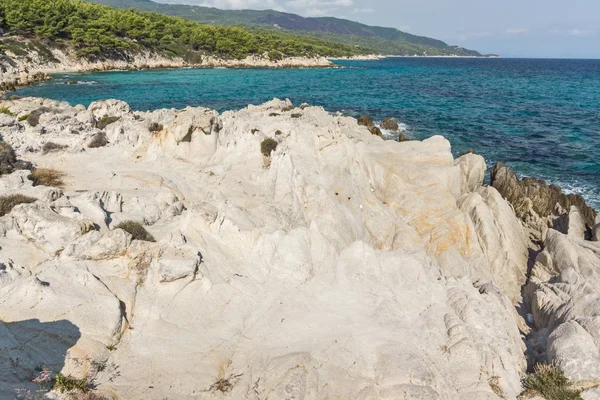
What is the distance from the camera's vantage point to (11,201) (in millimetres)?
A: 15930

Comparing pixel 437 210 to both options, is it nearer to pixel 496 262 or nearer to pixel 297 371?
pixel 496 262

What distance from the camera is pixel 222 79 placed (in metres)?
106

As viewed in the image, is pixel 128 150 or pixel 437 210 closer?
pixel 437 210

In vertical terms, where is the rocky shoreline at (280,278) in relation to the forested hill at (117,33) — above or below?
below

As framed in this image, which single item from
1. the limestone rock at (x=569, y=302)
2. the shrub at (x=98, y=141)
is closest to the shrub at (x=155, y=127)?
the shrub at (x=98, y=141)

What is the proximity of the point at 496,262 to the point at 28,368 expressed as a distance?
21166 millimetres

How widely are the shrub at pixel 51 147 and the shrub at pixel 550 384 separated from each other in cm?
2903

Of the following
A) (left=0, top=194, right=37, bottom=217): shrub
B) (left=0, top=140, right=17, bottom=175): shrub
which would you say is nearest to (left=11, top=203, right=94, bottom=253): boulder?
(left=0, top=194, right=37, bottom=217): shrub

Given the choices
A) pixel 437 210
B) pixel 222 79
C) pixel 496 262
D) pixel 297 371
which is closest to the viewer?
pixel 297 371

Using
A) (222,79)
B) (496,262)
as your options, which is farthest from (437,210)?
(222,79)

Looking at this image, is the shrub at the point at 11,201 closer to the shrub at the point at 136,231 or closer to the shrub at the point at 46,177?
the shrub at the point at 46,177

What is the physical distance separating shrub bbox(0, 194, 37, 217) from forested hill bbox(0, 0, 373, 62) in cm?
11072

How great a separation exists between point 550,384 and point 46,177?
24.5 m

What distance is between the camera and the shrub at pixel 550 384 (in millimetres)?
10773
